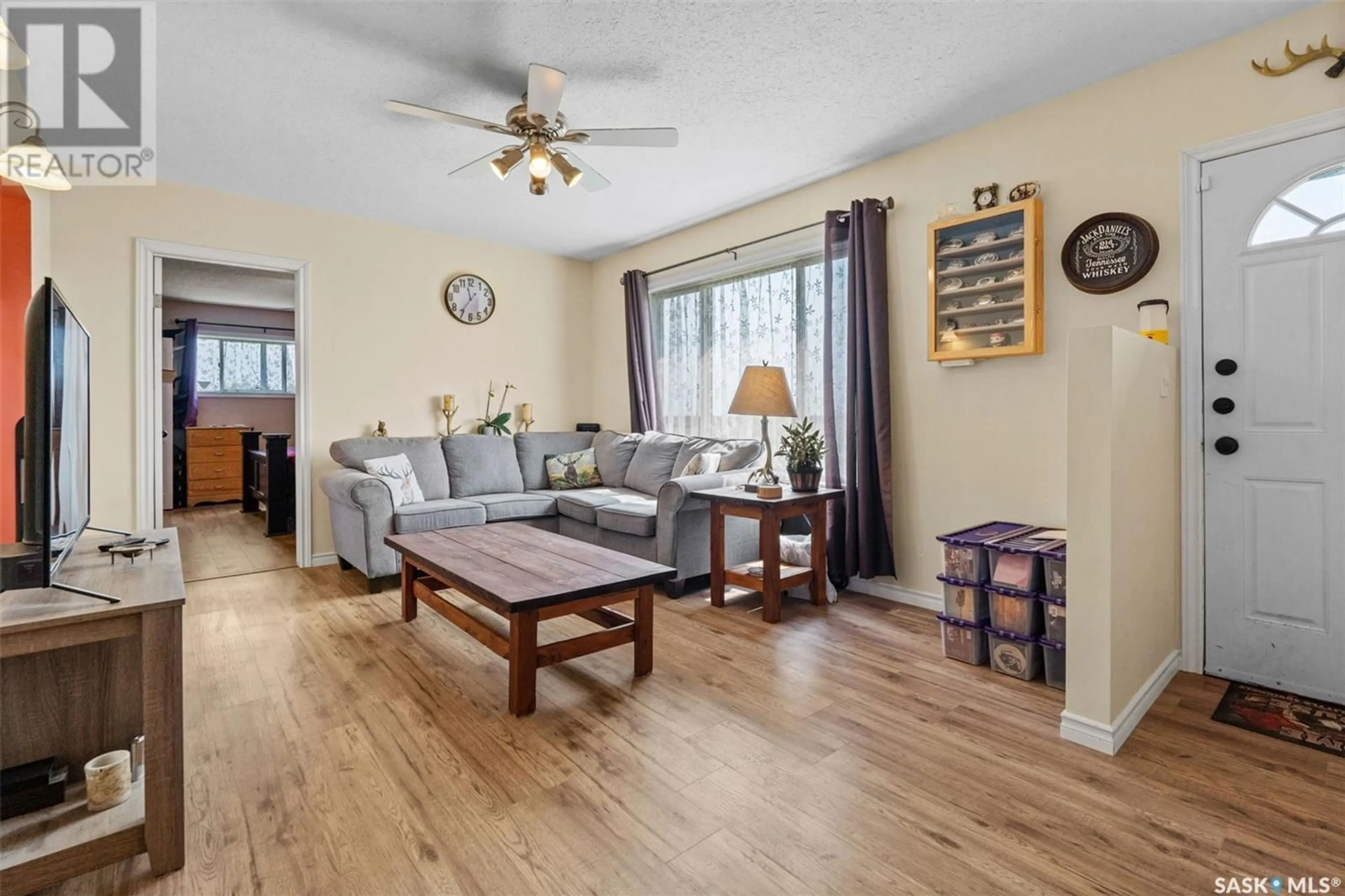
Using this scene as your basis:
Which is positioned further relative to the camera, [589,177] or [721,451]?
[721,451]

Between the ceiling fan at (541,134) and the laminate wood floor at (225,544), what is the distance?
3141 mm

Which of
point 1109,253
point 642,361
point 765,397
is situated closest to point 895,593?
point 765,397

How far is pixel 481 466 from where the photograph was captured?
186 inches

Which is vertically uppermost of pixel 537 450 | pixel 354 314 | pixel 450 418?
pixel 354 314

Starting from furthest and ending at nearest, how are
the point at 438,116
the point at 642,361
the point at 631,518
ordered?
the point at 642,361 < the point at 631,518 < the point at 438,116

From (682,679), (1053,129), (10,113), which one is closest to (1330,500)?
(1053,129)

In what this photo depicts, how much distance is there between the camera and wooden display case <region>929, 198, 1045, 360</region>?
2883 millimetres

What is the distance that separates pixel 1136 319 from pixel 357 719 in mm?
3435

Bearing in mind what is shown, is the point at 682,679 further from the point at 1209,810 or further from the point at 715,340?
the point at 715,340

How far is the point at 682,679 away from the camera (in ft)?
8.14

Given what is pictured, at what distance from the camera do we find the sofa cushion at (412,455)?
166 inches

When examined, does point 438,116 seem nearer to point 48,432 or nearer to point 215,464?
point 48,432

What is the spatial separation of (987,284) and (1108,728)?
201cm

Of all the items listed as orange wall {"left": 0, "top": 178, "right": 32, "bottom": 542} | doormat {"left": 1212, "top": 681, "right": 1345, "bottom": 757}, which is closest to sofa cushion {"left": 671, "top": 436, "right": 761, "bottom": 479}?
doormat {"left": 1212, "top": 681, "right": 1345, "bottom": 757}
